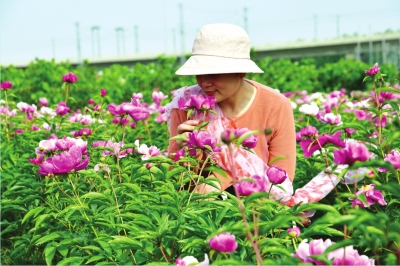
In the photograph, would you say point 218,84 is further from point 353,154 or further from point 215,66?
point 353,154

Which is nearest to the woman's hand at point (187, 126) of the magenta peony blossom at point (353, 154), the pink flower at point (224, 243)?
the pink flower at point (224, 243)

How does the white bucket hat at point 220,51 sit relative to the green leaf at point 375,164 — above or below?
above

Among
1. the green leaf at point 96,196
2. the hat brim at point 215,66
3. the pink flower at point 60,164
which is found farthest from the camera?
the hat brim at point 215,66

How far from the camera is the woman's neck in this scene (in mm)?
2914

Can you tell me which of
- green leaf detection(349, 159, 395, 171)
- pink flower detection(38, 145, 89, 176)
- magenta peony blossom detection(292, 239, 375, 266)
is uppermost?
green leaf detection(349, 159, 395, 171)

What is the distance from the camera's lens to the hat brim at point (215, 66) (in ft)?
8.43

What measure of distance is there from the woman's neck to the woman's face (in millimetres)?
211

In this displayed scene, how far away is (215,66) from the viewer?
259 cm

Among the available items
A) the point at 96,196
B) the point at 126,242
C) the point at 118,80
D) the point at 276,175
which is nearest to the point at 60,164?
the point at 96,196

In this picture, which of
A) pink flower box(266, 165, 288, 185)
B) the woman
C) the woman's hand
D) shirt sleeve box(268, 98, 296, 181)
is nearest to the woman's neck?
the woman

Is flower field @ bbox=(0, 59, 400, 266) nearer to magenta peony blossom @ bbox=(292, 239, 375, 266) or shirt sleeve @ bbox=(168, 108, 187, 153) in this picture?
magenta peony blossom @ bbox=(292, 239, 375, 266)

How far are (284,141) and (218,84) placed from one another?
19.1 inches

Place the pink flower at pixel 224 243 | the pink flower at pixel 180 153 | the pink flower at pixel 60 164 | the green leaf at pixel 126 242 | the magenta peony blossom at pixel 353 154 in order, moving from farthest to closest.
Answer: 1. the pink flower at pixel 180 153
2. the pink flower at pixel 60 164
3. the green leaf at pixel 126 242
4. the pink flower at pixel 224 243
5. the magenta peony blossom at pixel 353 154

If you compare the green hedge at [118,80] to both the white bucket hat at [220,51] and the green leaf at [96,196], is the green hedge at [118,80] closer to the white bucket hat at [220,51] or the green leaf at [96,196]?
the white bucket hat at [220,51]
